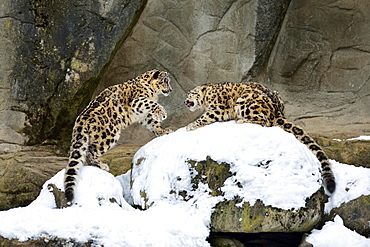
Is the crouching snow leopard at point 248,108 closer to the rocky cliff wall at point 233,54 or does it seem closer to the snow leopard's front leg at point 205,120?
the snow leopard's front leg at point 205,120

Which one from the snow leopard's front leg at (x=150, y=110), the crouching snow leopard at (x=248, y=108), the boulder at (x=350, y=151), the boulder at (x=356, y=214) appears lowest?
the boulder at (x=356, y=214)

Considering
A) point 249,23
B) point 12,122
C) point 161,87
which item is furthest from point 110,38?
point 249,23

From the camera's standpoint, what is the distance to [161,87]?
306 inches

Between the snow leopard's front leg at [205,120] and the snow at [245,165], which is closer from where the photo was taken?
the snow at [245,165]

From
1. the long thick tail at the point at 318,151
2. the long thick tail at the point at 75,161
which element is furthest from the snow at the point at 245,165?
the long thick tail at the point at 75,161

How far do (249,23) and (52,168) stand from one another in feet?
13.7

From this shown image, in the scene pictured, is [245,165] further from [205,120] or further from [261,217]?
[205,120]

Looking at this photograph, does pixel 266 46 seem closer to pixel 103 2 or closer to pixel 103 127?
pixel 103 2

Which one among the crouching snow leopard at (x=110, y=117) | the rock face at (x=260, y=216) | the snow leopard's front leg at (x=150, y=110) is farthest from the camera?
the snow leopard's front leg at (x=150, y=110)

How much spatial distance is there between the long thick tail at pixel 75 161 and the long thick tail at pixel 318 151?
221 cm

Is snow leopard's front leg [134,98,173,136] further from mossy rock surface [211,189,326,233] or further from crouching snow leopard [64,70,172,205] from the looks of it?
mossy rock surface [211,189,326,233]

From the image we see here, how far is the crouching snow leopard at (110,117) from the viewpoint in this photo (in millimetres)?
6318

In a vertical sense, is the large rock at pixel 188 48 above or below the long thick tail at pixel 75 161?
above

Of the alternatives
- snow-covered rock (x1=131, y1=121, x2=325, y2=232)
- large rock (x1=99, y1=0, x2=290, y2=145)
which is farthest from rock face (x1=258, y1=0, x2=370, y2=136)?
snow-covered rock (x1=131, y1=121, x2=325, y2=232)
